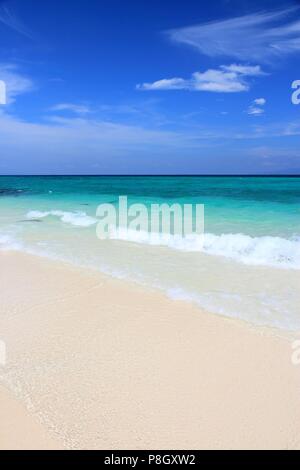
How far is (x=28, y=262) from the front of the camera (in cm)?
744

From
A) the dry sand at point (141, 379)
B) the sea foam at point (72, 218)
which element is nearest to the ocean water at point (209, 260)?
the sea foam at point (72, 218)

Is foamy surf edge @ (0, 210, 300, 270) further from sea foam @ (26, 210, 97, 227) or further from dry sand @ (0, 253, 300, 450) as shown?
dry sand @ (0, 253, 300, 450)

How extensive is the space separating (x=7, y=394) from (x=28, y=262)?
466 centimetres

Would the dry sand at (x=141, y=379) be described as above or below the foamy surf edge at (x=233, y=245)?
below

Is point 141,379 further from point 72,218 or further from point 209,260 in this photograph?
point 72,218

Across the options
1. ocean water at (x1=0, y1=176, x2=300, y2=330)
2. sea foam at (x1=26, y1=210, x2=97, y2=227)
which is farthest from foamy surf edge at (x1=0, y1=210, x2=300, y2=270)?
sea foam at (x1=26, y1=210, x2=97, y2=227)

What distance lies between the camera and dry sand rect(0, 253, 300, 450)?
263 cm

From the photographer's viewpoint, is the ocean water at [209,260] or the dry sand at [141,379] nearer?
the dry sand at [141,379]

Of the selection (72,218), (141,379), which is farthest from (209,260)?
(72,218)

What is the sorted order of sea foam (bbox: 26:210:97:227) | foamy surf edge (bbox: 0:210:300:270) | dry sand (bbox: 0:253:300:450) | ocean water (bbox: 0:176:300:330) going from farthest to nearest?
sea foam (bbox: 26:210:97:227) < foamy surf edge (bbox: 0:210:300:270) < ocean water (bbox: 0:176:300:330) < dry sand (bbox: 0:253:300:450)

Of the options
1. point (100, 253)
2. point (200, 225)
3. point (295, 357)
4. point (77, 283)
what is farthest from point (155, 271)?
point (200, 225)

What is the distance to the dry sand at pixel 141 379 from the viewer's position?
2633 mm

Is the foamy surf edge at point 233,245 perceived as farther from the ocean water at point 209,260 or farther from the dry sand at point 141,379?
the dry sand at point 141,379

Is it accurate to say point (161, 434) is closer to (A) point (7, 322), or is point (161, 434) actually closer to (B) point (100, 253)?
(A) point (7, 322)
